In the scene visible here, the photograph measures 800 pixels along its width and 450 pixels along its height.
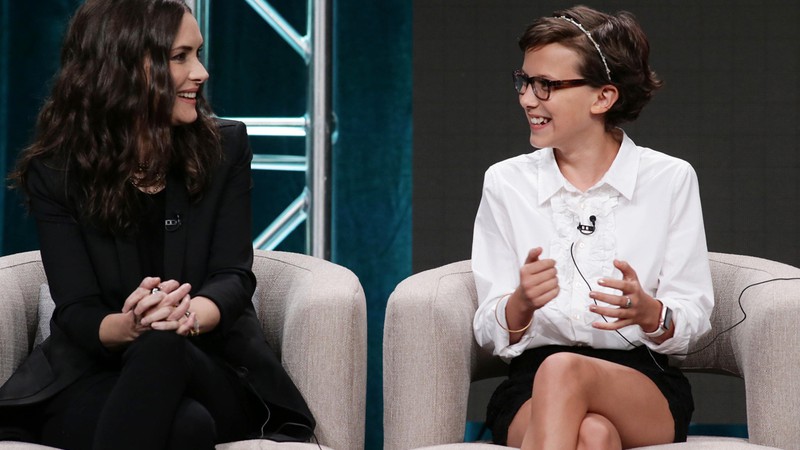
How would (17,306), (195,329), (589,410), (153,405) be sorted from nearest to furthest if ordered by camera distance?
(153,405) < (589,410) < (195,329) < (17,306)

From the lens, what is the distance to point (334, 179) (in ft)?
12.8

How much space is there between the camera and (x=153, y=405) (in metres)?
2.08

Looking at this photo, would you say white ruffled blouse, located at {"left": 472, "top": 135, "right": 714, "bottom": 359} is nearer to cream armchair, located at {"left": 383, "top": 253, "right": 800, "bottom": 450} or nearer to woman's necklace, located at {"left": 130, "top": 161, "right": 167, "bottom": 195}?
cream armchair, located at {"left": 383, "top": 253, "right": 800, "bottom": 450}

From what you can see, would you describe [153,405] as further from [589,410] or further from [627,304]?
[627,304]

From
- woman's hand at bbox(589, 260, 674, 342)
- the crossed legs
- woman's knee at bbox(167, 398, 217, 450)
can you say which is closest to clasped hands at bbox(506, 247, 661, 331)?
woman's hand at bbox(589, 260, 674, 342)

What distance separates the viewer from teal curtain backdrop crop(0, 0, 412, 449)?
3824mm

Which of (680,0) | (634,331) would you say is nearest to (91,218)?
(634,331)

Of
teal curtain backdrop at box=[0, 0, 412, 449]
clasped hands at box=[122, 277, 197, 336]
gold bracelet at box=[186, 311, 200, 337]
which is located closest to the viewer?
clasped hands at box=[122, 277, 197, 336]

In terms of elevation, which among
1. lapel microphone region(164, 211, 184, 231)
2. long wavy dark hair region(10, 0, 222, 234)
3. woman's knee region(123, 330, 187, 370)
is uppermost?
long wavy dark hair region(10, 0, 222, 234)

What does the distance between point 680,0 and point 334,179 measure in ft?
4.46

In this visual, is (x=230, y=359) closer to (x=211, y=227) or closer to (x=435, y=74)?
(x=211, y=227)

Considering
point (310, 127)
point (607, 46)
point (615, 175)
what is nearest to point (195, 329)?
point (615, 175)

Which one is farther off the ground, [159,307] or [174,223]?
[174,223]

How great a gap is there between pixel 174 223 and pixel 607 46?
1.09 metres
